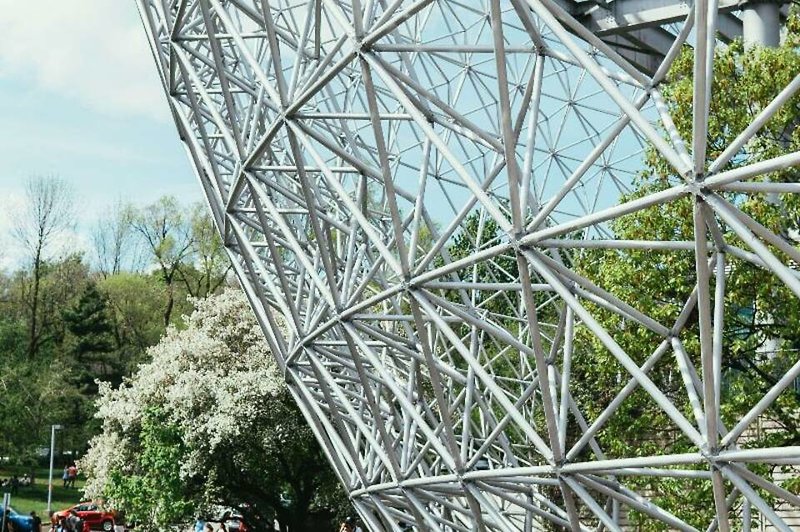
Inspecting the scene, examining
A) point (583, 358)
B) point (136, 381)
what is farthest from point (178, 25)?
point (136, 381)

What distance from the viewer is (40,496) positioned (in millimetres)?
59375

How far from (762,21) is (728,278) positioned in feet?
33.2

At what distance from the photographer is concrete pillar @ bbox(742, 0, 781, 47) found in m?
24.0

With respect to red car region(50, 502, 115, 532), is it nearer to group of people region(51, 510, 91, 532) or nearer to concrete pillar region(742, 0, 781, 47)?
group of people region(51, 510, 91, 532)

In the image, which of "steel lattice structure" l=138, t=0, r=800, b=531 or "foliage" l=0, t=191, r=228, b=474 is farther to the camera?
"foliage" l=0, t=191, r=228, b=474

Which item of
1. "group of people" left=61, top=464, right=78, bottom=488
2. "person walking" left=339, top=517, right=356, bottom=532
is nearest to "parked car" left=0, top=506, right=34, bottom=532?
"person walking" left=339, top=517, right=356, bottom=532

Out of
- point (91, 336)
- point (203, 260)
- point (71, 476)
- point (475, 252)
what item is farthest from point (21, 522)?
point (475, 252)

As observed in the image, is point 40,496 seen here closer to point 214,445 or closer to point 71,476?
point 71,476

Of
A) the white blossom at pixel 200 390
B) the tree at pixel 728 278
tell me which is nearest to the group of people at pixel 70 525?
the white blossom at pixel 200 390

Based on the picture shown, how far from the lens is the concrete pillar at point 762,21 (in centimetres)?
2402

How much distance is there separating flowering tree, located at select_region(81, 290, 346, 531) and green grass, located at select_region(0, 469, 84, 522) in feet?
62.2

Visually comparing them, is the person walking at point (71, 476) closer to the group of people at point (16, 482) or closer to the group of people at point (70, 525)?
the group of people at point (16, 482)

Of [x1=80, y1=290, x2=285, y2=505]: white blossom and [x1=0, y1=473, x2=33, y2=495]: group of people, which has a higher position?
[x1=0, y1=473, x2=33, y2=495]: group of people

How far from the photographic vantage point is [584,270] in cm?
1830
